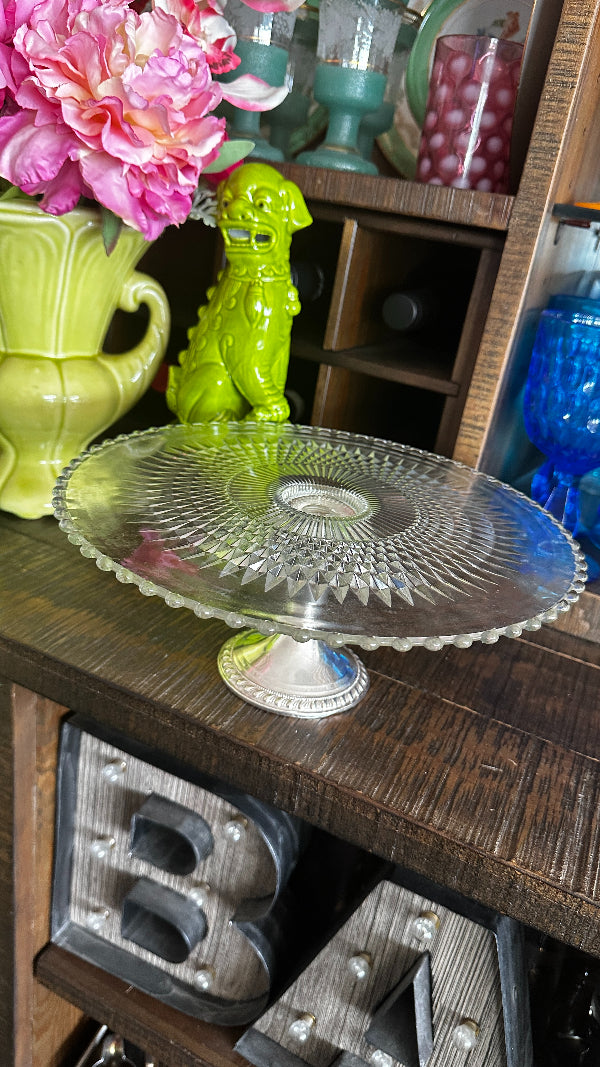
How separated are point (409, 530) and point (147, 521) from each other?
18cm

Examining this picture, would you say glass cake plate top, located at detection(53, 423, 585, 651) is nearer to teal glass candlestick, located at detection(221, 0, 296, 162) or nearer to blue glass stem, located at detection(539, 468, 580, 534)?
blue glass stem, located at detection(539, 468, 580, 534)

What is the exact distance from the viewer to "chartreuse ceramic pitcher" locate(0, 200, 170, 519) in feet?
2.10

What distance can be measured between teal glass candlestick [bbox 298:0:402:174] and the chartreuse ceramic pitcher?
244mm

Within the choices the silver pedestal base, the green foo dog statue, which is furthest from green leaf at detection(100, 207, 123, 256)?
the silver pedestal base

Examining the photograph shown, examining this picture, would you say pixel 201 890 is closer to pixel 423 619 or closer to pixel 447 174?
pixel 423 619

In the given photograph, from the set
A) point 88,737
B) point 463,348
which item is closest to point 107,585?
point 88,737

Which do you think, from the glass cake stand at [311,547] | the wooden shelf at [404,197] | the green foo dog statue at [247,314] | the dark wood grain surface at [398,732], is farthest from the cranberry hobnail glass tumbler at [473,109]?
the dark wood grain surface at [398,732]

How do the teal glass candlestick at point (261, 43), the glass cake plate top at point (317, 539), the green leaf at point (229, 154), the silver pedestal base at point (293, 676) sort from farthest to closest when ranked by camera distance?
the teal glass candlestick at point (261, 43) < the green leaf at point (229, 154) < the silver pedestal base at point (293, 676) < the glass cake plate top at point (317, 539)

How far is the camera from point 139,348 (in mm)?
746

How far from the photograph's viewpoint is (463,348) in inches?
28.2

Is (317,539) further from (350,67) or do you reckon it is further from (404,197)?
(350,67)

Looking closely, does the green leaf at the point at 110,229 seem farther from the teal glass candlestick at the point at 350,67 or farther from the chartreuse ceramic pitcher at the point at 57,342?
the teal glass candlestick at the point at 350,67

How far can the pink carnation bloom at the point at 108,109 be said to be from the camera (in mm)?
539

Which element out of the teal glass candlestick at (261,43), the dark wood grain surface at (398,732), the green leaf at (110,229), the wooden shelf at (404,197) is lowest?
the dark wood grain surface at (398,732)
